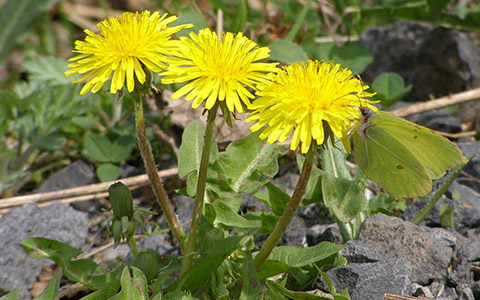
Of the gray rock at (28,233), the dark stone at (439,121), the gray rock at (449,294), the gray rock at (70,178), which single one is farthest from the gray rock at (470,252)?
the gray rock at (70,178)

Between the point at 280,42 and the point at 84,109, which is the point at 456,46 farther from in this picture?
the point at 84,109

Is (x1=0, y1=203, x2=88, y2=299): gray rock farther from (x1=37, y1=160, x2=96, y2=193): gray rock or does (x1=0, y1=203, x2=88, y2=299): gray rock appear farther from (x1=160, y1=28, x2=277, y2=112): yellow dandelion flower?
(x1=160, y1=28, x2=277, y2=112): yellow dandelion flower

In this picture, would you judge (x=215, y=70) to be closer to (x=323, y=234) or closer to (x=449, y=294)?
(x=323, y=234)

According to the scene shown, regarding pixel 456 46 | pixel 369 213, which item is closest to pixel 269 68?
pixel 369 213

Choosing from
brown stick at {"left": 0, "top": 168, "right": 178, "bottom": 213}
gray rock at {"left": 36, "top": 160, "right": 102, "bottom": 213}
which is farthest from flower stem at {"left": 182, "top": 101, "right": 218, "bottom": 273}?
gray rock at {"left": 36, "top": 160, "right": 102, "bottom": 213}

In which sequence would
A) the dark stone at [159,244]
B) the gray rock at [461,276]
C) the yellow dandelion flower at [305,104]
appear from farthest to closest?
the dark stone at [159,244], the gray rock at [461,276], the yellow dandelion flower at [305,104]

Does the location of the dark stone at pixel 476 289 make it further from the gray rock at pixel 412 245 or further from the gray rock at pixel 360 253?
the gray rock at pixel 360 253
